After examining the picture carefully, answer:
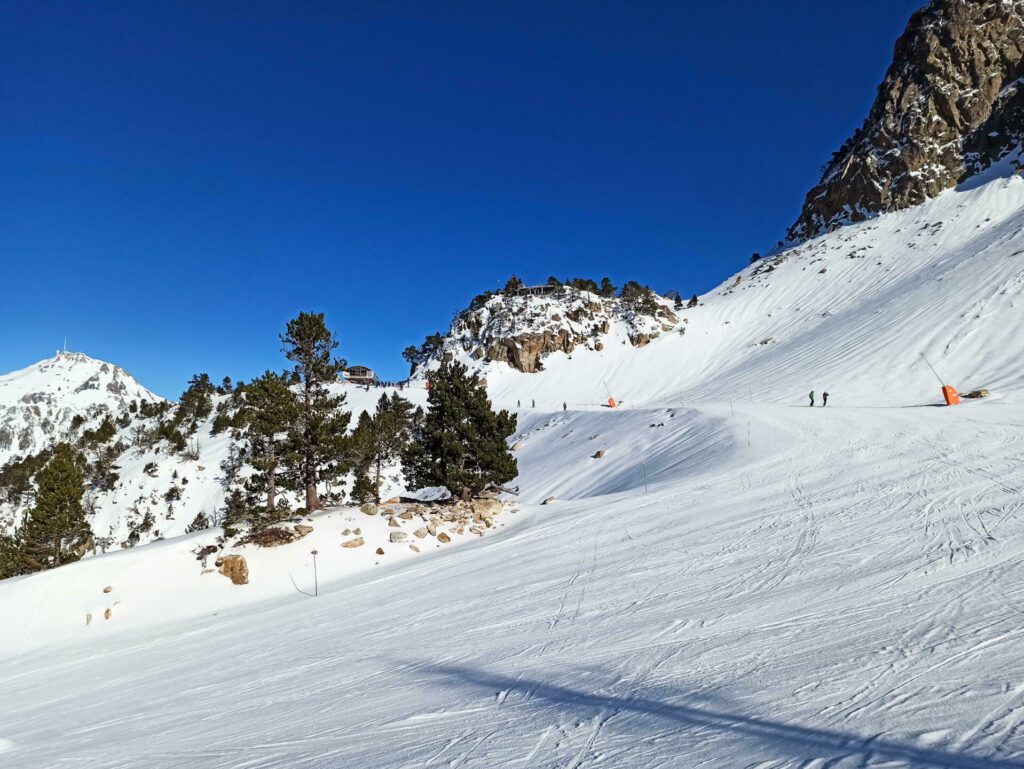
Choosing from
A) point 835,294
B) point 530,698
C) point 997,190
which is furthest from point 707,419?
point 997,190

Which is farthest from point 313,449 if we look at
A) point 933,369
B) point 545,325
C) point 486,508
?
point 545,325

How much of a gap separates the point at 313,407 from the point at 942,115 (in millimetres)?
110620

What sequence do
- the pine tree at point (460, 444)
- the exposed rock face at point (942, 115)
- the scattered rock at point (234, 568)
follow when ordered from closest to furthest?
1. the scattered rock at point (234, 568)
2. the pine tree at point (460, 444)
3. the exposed rock face at point (942, 115)

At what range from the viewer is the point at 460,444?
1850 cm

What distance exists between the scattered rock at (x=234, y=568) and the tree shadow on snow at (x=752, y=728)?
1255 cm

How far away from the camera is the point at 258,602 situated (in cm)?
1361

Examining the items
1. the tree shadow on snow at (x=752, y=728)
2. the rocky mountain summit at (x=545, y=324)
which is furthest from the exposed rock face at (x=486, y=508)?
the rocky mountain summit at (x=545, y=324)

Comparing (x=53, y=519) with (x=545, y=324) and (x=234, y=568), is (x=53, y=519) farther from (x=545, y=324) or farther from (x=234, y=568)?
(x=545, y=324)

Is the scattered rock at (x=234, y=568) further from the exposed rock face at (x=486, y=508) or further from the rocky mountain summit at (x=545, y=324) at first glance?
the rocky mountain summit at (x=545, y=324)

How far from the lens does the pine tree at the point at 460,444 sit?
18656 mm

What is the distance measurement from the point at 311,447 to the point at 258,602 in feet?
18.8

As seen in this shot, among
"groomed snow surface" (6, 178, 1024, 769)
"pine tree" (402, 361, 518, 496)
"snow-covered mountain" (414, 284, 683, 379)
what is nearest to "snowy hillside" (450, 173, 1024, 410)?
"snow-covered mountain" (414, 284, 683, 379)

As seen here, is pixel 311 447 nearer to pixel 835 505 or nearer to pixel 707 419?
pixel 835 505

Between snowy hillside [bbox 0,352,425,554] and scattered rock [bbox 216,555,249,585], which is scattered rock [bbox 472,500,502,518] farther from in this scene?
snowy hillside [bbox 0,352,425,554]
